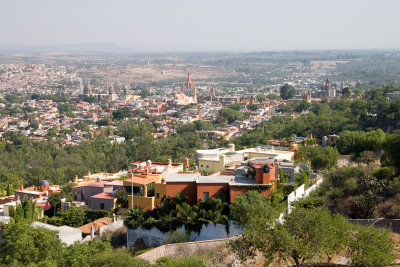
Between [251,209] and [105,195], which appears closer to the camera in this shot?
[251,209]

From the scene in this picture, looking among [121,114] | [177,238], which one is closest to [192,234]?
[177,238]

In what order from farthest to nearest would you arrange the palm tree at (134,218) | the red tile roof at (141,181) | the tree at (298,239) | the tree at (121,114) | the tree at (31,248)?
the tree at (121,114) → the red tile roof at (141,181) → the palm tree at (134,218) → the tree at (31,248) → the tree at (298,239)

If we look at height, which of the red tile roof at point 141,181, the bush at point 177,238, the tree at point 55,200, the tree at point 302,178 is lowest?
the tree at point 55,200

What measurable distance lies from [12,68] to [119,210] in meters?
149

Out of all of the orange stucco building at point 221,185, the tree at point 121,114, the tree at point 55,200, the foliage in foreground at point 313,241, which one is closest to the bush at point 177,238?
the orange stucco building at point 221,185

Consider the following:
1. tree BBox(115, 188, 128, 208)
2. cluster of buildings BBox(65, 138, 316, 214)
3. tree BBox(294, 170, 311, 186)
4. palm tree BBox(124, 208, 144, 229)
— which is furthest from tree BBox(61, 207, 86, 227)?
tree BBox(294, 170, 311, 186)

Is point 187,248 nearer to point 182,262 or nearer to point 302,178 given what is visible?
point 182,262

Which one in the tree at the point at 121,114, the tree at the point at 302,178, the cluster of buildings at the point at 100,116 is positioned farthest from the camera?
the tree at the point at 121,114

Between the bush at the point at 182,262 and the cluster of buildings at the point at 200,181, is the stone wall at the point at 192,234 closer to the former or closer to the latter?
the cluster of buildings at the point at 200,181

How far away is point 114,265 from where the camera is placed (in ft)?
39.3

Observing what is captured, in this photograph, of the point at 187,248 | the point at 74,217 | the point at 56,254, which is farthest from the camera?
the point at 74,217

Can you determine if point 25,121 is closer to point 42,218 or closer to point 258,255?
point 42,218

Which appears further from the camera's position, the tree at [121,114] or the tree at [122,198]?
the tree at [121,114]

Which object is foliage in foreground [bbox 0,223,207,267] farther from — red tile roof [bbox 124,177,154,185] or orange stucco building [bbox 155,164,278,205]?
red tile roof [bbox 124,177,154,185]
